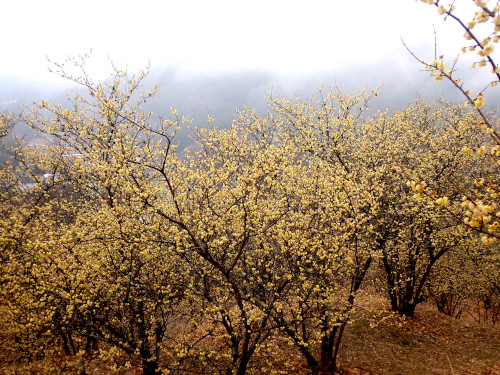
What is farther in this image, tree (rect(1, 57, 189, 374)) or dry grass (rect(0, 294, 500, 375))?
dry grass (rect(0, 294, 500, 375))

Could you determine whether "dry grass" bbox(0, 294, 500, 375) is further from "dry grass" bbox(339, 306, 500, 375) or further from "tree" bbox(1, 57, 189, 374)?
"tree" bbox(1, 57, 189, 374)

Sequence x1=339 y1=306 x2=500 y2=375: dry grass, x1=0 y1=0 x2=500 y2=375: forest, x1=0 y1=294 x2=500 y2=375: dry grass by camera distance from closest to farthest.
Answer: x1=0 y1=0 x2=500 y2=375: forest
x1=0 y1=294 x2=500 y2=375: dry grass
x1=339 y1=306 x2=500 y2=375: dry grass

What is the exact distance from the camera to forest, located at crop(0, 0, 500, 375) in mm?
7559

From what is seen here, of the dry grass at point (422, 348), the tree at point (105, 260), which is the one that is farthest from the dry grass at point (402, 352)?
the tree at point (105, 260)

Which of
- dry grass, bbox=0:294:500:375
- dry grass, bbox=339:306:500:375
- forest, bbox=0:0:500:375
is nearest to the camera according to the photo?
forest, bbox=0:0:500:375

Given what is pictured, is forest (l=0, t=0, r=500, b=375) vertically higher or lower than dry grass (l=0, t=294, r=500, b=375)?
higher

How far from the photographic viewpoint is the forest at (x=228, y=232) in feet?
24.8

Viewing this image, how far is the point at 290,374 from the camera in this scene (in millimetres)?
11047

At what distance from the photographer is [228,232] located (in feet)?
30.1

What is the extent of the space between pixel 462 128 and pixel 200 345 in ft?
58.2

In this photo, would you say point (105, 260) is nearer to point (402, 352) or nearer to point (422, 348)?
point (402, 352)

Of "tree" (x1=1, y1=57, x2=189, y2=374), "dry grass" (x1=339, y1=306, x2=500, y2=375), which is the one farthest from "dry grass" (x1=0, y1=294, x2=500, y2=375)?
"tree" (x1=1, y1=57, x2=189, y2=374)

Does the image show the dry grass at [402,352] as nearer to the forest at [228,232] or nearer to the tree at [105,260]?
the forest at [228,232]

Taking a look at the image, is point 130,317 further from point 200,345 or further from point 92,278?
point 200,345
